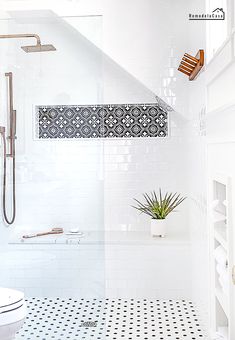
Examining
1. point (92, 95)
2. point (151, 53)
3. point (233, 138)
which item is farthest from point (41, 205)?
point (151, 53)

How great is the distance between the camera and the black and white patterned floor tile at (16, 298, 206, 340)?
2.91 m

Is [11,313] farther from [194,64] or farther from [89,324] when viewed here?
[194,64]

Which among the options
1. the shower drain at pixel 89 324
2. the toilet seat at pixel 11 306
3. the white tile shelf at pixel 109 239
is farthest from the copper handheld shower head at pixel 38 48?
the shower drain at pixel 89 324

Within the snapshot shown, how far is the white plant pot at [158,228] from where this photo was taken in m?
4.18

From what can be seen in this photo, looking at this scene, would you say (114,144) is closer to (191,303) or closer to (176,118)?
(176,118)

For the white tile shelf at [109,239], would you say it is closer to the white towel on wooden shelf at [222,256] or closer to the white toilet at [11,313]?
the white toilet at [11,313]

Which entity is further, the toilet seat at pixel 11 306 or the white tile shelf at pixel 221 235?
the toilet seat at pixel 11 306

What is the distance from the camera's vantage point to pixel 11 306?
2.63 m

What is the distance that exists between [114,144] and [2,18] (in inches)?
74.1

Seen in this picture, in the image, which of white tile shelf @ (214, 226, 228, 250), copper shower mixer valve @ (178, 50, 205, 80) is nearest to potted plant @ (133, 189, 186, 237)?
copper shower mixer valve @ (178, 50, 205, 80)

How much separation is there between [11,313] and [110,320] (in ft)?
3.68

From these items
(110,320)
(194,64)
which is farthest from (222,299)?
(194,64)

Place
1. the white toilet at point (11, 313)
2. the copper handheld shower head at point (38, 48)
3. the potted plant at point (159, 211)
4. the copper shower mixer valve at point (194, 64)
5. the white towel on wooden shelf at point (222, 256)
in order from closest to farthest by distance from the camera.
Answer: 1. the white towel on wooden shelf at point (222, 256)
2. the white toilet at point (11, 313)
3. the copper handheld shower head at point (38, 48)
4. the copper shower mixer valve at point (194, 64)
5. the potted plant at point (159, 211)

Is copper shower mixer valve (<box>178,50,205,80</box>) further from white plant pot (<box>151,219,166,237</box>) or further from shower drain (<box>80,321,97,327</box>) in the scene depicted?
shower drain (<box>80,321,97,327</box>)
